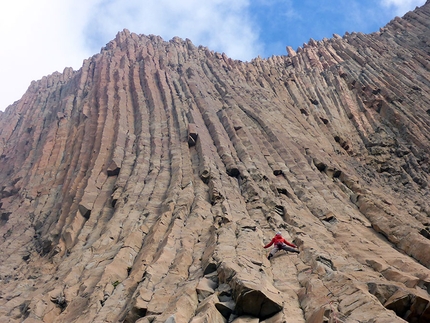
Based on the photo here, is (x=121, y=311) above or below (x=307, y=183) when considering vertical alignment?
below

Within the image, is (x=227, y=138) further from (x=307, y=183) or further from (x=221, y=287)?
(x=221, y=287)

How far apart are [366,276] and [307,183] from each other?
14.3 meters

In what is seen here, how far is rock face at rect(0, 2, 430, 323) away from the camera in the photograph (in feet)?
48.2

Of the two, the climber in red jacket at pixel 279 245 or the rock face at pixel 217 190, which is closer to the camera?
the rock face at pixel 217 190

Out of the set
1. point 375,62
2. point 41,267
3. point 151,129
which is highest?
point 375,62

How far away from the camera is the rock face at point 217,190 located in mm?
14688

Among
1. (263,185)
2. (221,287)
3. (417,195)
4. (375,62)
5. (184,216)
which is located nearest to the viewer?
(221,287)

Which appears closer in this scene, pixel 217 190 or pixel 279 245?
pixel 279 245

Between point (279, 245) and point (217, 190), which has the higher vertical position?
point (217, 190)

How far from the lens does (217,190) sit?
83.6 ft

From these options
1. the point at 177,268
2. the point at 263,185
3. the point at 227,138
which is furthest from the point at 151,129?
the point at 177,268

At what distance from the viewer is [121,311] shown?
15.5 m

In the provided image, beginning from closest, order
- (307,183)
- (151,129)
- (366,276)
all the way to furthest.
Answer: (366,276), (307,183), (151,129)

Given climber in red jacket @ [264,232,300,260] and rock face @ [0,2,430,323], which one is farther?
climber in red jacket @ [264,232,300,260]
